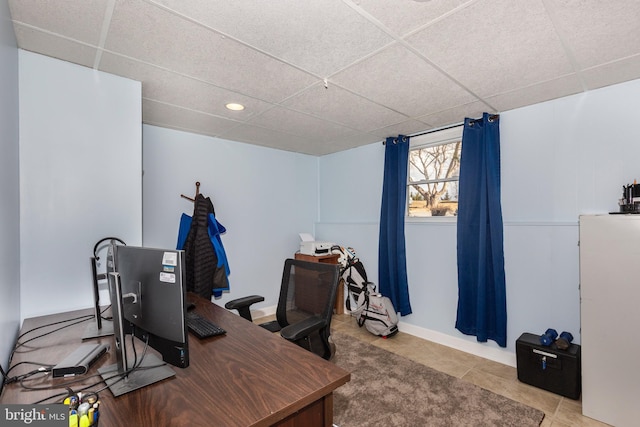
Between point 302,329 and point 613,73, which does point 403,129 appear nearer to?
point 613,73

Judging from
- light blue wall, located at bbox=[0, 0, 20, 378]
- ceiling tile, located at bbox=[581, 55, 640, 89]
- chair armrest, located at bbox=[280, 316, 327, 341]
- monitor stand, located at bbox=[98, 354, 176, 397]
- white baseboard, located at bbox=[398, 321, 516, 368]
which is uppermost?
ceiling tile, located at bbox=[581, 55, 640, 89]

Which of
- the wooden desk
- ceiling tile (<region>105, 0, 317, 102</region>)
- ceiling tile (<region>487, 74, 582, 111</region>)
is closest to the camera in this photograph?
the wooden desk

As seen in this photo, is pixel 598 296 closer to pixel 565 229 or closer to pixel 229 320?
pixel 565 229

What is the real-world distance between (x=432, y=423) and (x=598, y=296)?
1430 mm

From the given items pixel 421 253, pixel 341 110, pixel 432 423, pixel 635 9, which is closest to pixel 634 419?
pixel 432 423

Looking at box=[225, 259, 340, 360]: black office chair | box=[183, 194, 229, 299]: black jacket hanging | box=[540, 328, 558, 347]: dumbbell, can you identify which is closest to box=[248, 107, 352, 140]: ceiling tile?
box=[183, 194, 229, 299]: black jacket hanging

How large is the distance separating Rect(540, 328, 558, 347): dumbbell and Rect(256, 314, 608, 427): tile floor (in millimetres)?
375

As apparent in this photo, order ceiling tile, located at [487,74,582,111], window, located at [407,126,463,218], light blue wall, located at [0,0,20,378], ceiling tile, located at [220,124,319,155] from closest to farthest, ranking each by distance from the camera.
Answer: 1. light blue wall, located at [0,0,20,378]
2. ceiling tile, located at [487,74,582,111]
3. window, located at [407,126,463,218]
4. ceiling tile, located at [220,124,319,155]

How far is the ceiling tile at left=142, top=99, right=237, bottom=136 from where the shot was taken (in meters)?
2.73

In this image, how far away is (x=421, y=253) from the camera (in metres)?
3.40

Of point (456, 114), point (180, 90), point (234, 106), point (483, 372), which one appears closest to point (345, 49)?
point (234, 106)

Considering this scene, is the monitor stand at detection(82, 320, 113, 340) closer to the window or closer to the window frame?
the window frame

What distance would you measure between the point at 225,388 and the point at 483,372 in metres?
2.54

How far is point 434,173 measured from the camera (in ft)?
11.4
